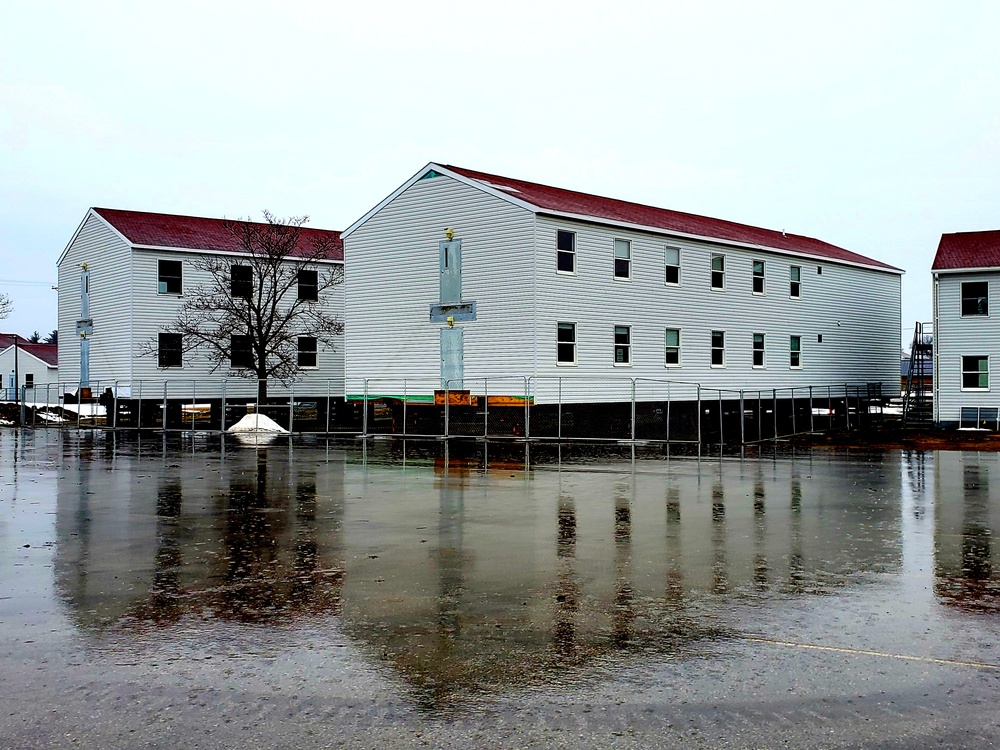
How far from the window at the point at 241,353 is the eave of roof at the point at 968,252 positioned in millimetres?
29312

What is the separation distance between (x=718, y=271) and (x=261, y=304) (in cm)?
2092

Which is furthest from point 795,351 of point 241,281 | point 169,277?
point 169,277

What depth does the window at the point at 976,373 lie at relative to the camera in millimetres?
41062

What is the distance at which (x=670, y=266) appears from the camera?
39062 millimetres

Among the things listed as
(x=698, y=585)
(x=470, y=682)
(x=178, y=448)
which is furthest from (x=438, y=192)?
(x=470, y=682)

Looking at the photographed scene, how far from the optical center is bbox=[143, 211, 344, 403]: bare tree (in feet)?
152

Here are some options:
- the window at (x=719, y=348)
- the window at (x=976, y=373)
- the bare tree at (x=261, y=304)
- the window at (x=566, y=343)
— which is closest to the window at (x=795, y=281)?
the window at (x=719, y=348)

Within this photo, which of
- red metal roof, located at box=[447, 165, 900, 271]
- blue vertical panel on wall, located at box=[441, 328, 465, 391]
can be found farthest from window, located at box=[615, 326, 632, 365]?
blue vertical panel on wall, located at box=[441, 328, 465, 391]

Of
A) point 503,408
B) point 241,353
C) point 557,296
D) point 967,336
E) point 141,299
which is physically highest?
point 141,299

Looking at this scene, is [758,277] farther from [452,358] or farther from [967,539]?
[967,539]

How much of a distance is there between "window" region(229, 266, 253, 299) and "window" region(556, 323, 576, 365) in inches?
723

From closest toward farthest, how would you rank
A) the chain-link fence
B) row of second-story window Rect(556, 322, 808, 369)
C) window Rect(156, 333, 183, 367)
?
the chain-link fence < row of second-story window Rect(556, 322, 808, 369) < window Rect(156, 333, 183, 367)

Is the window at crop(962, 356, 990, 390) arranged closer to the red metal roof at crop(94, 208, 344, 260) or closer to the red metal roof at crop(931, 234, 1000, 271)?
the red metal roof at crop(931, 234, 1000, 271)

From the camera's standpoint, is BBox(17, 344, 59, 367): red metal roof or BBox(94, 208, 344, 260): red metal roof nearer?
BBox(94, 208, 344, 260): red metal roof
